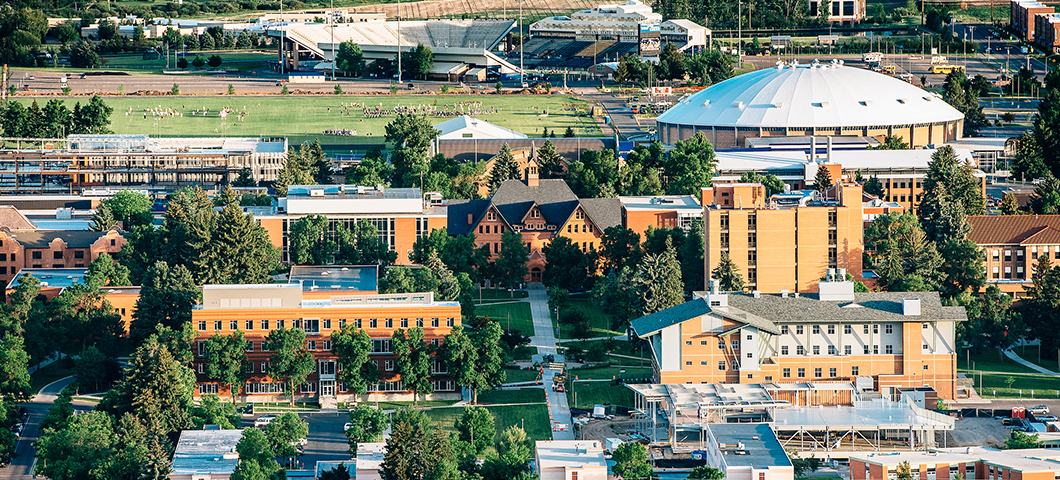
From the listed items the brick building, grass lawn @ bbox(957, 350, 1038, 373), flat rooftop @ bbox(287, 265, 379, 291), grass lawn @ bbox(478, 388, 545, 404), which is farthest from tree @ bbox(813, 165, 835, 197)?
grass lawn @ bbox(478, 388, 545, 404)

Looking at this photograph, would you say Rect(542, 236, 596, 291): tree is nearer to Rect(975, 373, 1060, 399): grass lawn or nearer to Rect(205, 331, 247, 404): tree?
Rect(205, 331, 247, 404): tree

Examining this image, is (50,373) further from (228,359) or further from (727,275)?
(727,275)

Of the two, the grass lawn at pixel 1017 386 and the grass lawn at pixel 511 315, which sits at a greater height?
the grass lawn at pixel 511 315

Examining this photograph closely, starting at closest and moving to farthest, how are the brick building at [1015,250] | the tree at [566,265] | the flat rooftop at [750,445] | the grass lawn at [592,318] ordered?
the flat rooftop at [750,445] → the grass lawn at [592,318] → the brick building at [1015,250] → the tree at [566,265]

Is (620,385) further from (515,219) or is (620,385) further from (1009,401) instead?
(515,219)

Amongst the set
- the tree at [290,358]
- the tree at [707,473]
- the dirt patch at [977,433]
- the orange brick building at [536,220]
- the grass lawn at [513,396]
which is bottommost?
the tree at [707,473]

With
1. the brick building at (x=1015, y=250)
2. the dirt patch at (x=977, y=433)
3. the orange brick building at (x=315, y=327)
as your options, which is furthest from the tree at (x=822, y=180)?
the orange brick building at (x=315, y=327)

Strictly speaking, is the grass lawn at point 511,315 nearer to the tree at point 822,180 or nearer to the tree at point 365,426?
the tree at point 365,426

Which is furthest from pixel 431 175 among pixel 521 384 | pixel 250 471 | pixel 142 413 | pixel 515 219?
pixel 250 471
